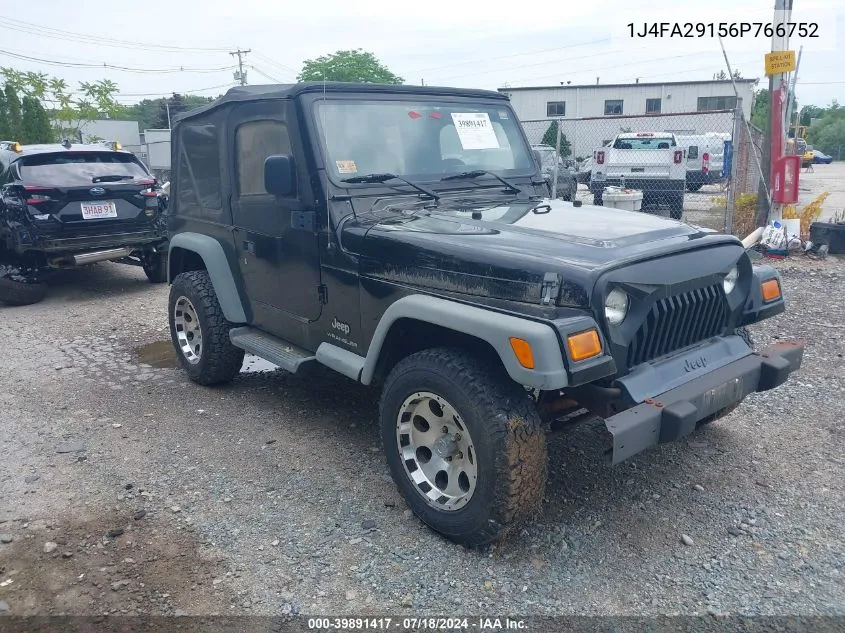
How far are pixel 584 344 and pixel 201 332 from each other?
10.5ft

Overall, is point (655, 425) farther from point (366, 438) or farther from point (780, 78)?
point (780, 78)

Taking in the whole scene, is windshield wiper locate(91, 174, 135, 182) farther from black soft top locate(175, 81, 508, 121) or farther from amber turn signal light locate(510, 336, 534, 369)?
amber turn signal light locate(510, 336, 534, 369)

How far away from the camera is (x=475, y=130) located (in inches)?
172

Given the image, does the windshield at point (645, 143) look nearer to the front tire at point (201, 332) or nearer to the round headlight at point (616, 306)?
the front tire at point (201, 332)

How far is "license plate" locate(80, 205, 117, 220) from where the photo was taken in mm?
7969

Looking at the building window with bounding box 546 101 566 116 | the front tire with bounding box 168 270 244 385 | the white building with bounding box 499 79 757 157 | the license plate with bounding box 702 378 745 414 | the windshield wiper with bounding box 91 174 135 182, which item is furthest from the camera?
the building window with bounding box 546 101 566 116

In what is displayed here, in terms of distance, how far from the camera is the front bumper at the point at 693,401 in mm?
2709

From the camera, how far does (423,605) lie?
280 cm

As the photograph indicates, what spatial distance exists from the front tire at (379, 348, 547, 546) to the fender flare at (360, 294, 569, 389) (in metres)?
0.20

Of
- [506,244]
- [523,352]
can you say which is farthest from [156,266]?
[523,352]

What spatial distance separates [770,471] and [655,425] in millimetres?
1471

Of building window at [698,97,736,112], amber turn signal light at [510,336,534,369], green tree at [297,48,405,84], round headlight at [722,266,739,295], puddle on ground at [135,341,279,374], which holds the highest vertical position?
green tree at [297,48,405,84]

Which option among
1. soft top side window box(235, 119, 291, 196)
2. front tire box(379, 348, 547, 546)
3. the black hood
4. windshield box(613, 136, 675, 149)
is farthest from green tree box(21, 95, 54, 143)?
front tire box(379, 348, 547, 546)

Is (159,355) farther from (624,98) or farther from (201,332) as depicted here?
(624,98)
